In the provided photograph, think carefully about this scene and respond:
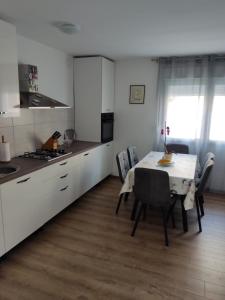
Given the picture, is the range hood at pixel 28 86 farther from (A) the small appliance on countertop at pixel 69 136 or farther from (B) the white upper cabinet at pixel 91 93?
(B) the white upper cabinet at pixel 91 93

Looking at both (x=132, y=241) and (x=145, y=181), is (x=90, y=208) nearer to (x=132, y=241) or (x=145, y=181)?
(x=132, y=241)

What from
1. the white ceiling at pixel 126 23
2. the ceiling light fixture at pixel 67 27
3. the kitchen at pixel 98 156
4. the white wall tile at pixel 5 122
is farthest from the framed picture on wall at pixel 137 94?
the white wall tile at pixel 5 122

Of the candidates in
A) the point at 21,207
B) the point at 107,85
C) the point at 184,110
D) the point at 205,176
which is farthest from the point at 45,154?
the point at 184,110

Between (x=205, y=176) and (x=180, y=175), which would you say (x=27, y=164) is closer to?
(x=180, y=175)

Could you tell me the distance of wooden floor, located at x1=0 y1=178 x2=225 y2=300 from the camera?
1909 millimetres

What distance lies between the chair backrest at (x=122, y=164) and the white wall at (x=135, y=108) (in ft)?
3.77

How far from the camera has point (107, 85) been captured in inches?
162

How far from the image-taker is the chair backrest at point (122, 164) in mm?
3065

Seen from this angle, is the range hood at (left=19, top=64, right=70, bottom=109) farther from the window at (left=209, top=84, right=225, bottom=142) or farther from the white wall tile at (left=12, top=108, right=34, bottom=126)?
the window at (left=209, top=84, right=225, bottom=142)

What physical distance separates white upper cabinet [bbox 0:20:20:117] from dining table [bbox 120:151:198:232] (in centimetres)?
157

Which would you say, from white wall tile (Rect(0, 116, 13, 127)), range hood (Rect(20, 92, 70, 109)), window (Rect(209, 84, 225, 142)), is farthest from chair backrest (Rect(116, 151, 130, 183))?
window (Rect(209, 84, 225, 142))

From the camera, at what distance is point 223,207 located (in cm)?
354

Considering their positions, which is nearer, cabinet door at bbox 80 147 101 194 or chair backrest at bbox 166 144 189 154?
cabinet door at bbox 80 147 101 194

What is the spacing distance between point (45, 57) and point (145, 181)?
2326mm
